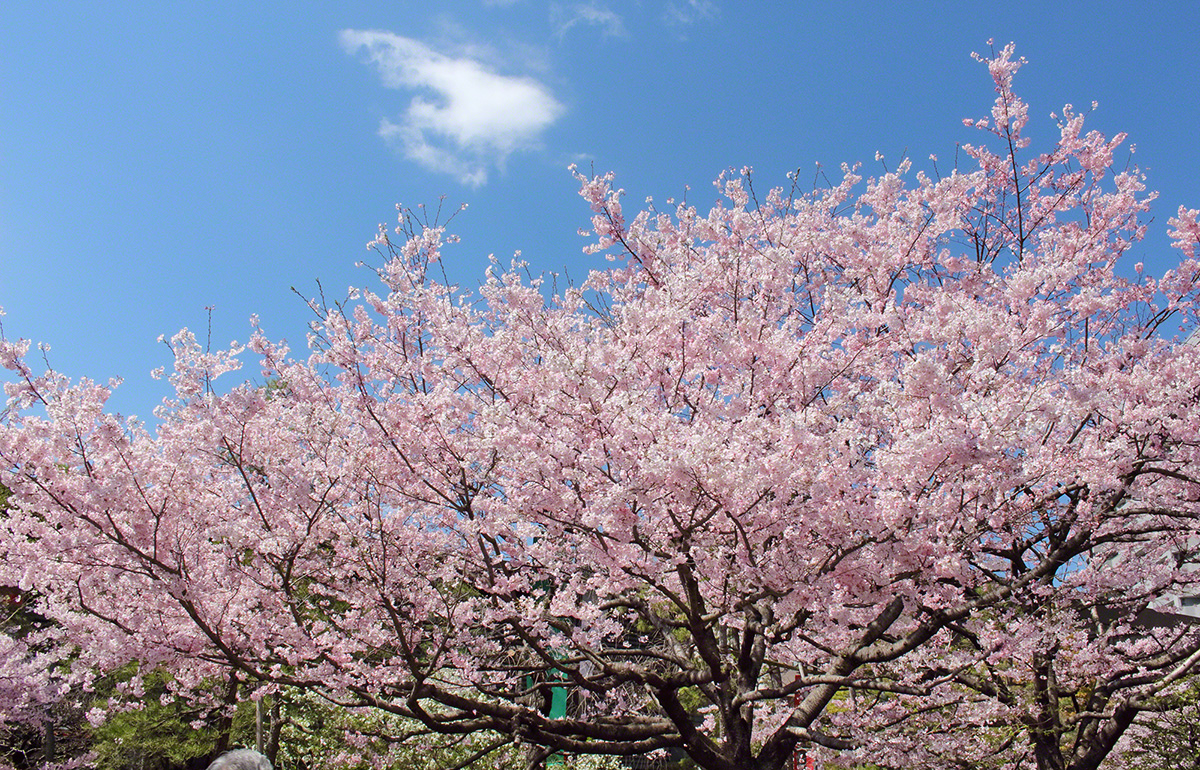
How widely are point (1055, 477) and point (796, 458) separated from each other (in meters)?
2.10

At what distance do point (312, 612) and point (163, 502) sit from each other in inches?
103

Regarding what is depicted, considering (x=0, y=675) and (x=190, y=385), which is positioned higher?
(x=190, y=385)

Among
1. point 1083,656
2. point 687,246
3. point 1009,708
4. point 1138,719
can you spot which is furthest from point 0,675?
point 1138,719

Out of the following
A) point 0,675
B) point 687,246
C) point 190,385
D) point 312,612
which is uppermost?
point 687,246

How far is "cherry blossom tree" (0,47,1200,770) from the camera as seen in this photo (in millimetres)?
5035

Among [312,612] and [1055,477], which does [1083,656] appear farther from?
[312,612]

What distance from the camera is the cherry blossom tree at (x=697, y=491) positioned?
16.5 feet

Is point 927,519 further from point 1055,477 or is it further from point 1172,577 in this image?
point 1172,577

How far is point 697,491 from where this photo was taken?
4934 mm

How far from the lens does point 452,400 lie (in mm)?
6488

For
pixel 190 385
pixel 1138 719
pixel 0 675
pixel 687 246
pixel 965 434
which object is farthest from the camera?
pixel 1138 719

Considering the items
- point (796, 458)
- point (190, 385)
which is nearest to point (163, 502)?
point (190, 385)

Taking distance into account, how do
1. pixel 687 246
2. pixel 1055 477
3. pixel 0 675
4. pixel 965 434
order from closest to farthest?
1. pixel 965 434
2. pixel 1055 477
3. pixel 687 246
4. pixel 0 675

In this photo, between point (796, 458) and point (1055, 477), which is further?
point (1055, 477)
